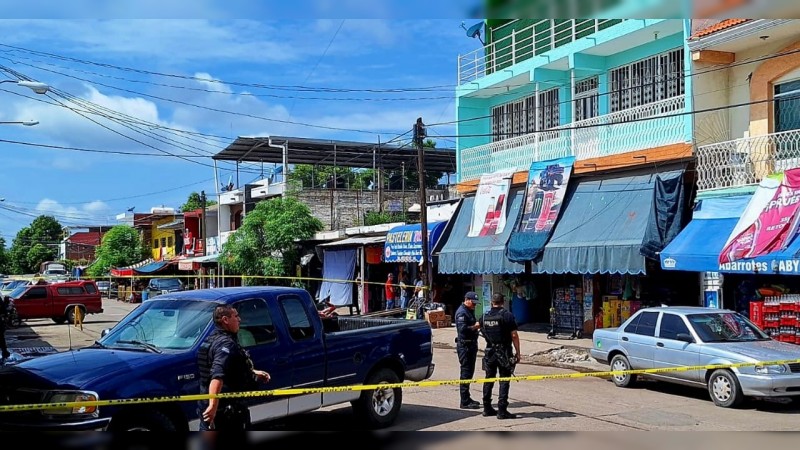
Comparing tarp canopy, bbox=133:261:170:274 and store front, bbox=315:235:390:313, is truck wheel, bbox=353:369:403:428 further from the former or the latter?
tarp canopy, bbox=133:261:170:274

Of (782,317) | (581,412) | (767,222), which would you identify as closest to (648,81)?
(767,222)

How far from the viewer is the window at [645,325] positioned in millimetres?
13602

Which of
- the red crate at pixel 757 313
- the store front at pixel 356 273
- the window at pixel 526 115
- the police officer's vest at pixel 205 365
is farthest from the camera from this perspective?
the store front at pixel 356 273

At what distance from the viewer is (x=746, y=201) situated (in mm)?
17125

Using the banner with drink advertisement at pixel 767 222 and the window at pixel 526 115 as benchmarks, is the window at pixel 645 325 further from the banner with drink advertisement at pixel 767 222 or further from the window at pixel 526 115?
the window at pixel 526 115

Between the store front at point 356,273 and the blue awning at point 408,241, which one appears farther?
the store front at point 356,273

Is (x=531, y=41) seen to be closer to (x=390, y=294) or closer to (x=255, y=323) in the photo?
(x=390, y=294)

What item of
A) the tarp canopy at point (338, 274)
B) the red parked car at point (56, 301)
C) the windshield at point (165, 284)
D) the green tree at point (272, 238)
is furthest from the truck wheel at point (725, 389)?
the windshield at point (165, 284)

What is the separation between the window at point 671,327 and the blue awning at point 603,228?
16.7 ft

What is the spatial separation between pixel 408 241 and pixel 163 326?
19.4 meters

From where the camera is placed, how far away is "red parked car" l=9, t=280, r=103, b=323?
107 feet

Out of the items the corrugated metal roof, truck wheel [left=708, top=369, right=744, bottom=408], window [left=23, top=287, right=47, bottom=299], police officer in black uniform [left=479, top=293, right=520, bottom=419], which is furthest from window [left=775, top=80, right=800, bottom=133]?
window [left=23, top=287, right=47, bottom=299]

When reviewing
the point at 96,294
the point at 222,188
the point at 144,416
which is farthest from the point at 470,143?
the point at 222,188

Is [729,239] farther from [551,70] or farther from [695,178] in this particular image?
[551,70]
